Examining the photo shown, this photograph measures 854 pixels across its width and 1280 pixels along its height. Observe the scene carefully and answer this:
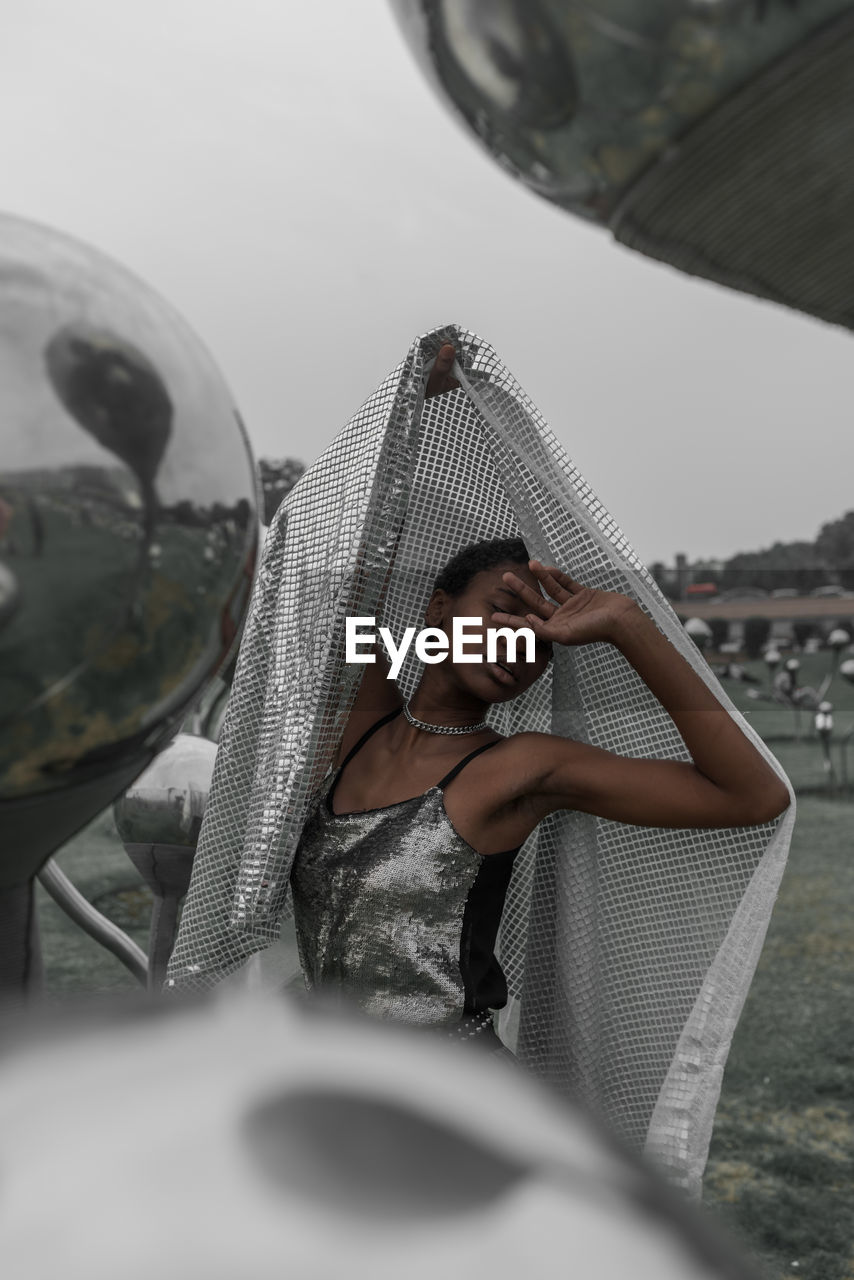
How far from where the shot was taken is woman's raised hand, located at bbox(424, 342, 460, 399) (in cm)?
109

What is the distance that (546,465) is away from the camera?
3.65 feet

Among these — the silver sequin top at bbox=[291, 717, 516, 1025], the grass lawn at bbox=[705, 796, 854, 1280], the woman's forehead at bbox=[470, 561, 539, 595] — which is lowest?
the grass lawn at bbox=[705, 796, 854, 1280]

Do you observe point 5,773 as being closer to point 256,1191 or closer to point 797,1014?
point 256,1191

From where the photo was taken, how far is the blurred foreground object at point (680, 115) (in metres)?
0.25

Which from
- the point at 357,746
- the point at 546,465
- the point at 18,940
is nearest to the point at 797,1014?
the point at 357,746

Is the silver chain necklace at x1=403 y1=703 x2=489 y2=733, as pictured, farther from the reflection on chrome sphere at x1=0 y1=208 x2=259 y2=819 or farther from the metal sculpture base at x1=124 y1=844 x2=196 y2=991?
the reflection on chrome sphere at x1=0 y1=208 x2=259 y2=819

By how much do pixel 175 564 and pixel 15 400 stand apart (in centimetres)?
6

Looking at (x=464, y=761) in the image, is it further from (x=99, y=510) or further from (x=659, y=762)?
(x=99, y=510)

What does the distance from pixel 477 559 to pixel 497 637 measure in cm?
8

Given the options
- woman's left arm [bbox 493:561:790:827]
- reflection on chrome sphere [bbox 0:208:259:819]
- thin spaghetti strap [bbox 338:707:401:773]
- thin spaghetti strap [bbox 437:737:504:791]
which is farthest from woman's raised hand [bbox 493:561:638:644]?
reflection on chrome sphere [bbox 0:208:259:819]

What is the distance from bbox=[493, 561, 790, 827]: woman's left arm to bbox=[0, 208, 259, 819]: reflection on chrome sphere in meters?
0.81

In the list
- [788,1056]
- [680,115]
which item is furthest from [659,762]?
[788,1056]

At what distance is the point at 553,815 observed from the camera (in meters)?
1.25

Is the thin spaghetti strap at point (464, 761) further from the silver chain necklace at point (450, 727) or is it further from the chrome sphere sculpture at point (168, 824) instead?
the chrome sphere sculpture at point (168, 824)
